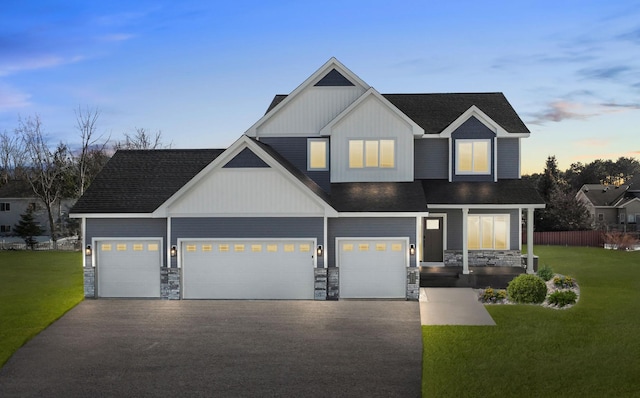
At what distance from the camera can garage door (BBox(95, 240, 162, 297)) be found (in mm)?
20781

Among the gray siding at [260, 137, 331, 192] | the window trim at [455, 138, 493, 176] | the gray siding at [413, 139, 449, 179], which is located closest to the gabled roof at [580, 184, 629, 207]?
the window trim at [455, 138, 493, 176]

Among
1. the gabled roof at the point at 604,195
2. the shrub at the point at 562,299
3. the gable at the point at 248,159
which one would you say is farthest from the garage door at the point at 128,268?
the gabled roof at the point at 604,195

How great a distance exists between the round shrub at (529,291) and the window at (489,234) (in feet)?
17.0

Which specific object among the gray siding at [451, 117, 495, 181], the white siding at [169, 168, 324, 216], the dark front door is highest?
the gray siding at [451, 117, 495, 181]

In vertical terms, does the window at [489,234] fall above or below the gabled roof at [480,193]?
below

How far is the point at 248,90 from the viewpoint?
36.1 m

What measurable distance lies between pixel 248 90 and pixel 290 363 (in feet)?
84.0

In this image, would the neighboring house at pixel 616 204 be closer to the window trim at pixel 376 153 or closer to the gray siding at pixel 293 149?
the window trim at pixel 376 153

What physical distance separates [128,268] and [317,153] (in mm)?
8487

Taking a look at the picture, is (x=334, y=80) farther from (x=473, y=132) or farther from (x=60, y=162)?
(x=60, y=162)

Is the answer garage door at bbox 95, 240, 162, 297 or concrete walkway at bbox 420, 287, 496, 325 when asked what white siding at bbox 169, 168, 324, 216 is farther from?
concrete walkway at bbox 420, 287, 496, 325

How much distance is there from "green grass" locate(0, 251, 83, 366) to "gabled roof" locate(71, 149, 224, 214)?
3.44 metres

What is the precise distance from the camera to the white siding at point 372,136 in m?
22.6

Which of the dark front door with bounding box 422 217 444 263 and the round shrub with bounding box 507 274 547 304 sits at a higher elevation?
the dark front door with bounding box 422 217 444 263
